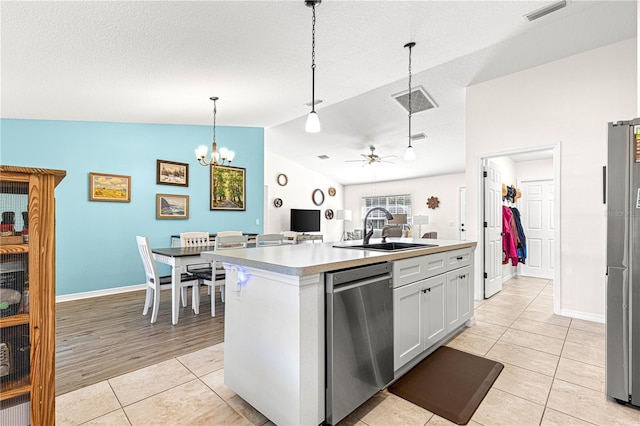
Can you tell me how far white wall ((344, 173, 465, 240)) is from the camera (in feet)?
27.6

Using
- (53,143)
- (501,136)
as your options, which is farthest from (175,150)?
(501,136)

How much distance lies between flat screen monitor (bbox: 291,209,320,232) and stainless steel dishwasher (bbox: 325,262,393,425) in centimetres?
707

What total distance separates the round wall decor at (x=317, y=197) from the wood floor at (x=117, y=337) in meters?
5.92

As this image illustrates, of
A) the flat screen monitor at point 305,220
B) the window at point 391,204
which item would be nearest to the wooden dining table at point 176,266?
the flat screen monitor at point 305,220

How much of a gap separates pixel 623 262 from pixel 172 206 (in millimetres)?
5312

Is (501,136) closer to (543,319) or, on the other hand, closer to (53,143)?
(543,319)

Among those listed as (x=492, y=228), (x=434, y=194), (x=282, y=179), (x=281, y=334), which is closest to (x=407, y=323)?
(x=281, y=334)

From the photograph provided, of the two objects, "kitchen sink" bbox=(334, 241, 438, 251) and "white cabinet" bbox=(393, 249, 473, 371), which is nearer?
"white cabinet" bbox=(393, 249, 473, 371)

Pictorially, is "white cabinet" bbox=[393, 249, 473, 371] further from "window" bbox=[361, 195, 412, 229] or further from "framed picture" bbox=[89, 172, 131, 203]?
"window" bbox=[361, 195, 412, 229]

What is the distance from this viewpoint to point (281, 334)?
4.93 ft

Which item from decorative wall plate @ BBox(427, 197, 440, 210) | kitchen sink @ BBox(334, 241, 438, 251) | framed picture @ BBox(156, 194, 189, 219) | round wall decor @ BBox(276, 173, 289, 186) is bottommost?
kitchen sink @ BBox(334, 241, 438, 251)

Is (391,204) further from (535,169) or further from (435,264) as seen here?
(435,264)

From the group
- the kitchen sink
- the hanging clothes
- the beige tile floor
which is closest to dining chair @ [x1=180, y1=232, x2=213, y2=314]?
the beige tile floor

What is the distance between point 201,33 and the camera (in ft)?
7.89
